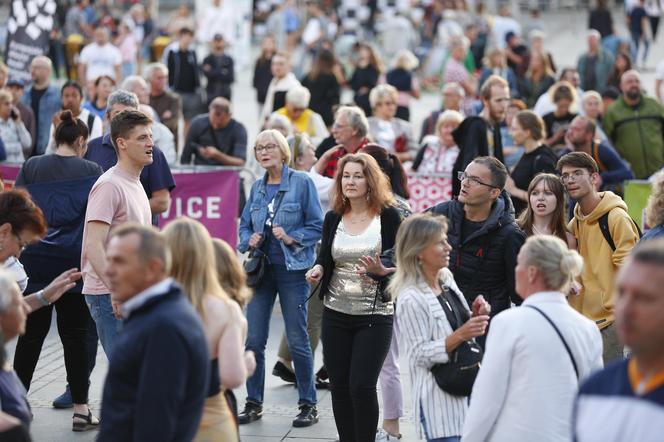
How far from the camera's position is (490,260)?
280 inches

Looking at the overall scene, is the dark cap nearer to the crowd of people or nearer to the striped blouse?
the crowd of people

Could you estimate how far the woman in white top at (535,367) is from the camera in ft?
16.7

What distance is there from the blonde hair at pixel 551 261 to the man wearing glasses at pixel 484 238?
1761mm

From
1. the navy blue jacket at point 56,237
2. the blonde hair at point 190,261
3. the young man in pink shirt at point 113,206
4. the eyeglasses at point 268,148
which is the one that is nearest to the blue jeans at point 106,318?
the young man in pink shirt at point 113,206

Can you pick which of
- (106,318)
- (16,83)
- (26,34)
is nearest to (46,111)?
(16,83)

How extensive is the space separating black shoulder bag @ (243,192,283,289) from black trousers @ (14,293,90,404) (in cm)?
114

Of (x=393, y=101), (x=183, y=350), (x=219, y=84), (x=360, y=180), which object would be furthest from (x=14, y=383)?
(x=219, y=84)

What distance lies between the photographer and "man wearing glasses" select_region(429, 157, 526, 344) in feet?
23.4

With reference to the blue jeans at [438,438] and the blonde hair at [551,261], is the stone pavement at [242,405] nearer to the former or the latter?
the blue jeans at [438,438]

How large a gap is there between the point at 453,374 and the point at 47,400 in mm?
3934

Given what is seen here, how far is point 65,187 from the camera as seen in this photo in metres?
8.20

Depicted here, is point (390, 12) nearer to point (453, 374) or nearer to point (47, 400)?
point (47, 400)

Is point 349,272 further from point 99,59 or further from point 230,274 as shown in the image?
point 99,59

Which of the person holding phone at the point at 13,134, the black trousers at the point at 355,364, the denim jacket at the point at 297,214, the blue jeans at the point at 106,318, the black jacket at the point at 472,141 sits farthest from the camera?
the person holding phone at the point at 13,134
